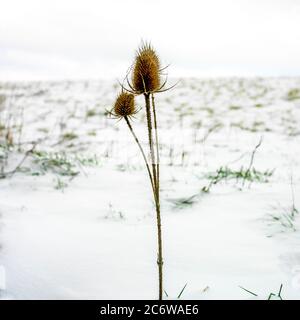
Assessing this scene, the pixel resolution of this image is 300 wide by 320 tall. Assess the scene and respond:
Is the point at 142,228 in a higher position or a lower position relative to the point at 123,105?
lower

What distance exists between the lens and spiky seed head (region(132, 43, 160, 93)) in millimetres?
1099

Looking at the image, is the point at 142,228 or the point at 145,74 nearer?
the point at 145,74

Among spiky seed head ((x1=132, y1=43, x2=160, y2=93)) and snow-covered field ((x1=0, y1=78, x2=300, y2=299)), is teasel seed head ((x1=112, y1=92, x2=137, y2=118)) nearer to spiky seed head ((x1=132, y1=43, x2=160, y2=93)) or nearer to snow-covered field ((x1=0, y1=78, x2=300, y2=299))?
spiky seed head ((x1=132, y1=43, x2=160, y2=93))

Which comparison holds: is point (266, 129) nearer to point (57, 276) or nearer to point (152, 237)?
point (152, 237)

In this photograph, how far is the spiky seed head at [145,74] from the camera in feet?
3.60

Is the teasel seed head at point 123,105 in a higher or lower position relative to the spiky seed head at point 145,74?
lower

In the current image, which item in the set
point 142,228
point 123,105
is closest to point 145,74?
point 123,105

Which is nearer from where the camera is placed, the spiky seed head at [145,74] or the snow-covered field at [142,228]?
the spiky seed head at [145,74]

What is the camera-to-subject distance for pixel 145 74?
1098 mm

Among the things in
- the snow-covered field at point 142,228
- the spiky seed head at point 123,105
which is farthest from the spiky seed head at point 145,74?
the snow-covered field at point 142,228

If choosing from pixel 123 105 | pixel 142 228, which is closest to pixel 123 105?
pixel 123 105

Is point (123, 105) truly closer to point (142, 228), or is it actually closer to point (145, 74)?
point (145, 74)

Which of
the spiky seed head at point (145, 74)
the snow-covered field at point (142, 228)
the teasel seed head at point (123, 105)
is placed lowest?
the snow-covered field at point (142, 228)

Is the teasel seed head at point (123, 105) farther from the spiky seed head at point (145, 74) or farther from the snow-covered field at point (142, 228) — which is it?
the snow-covered field at point (142, 228)
